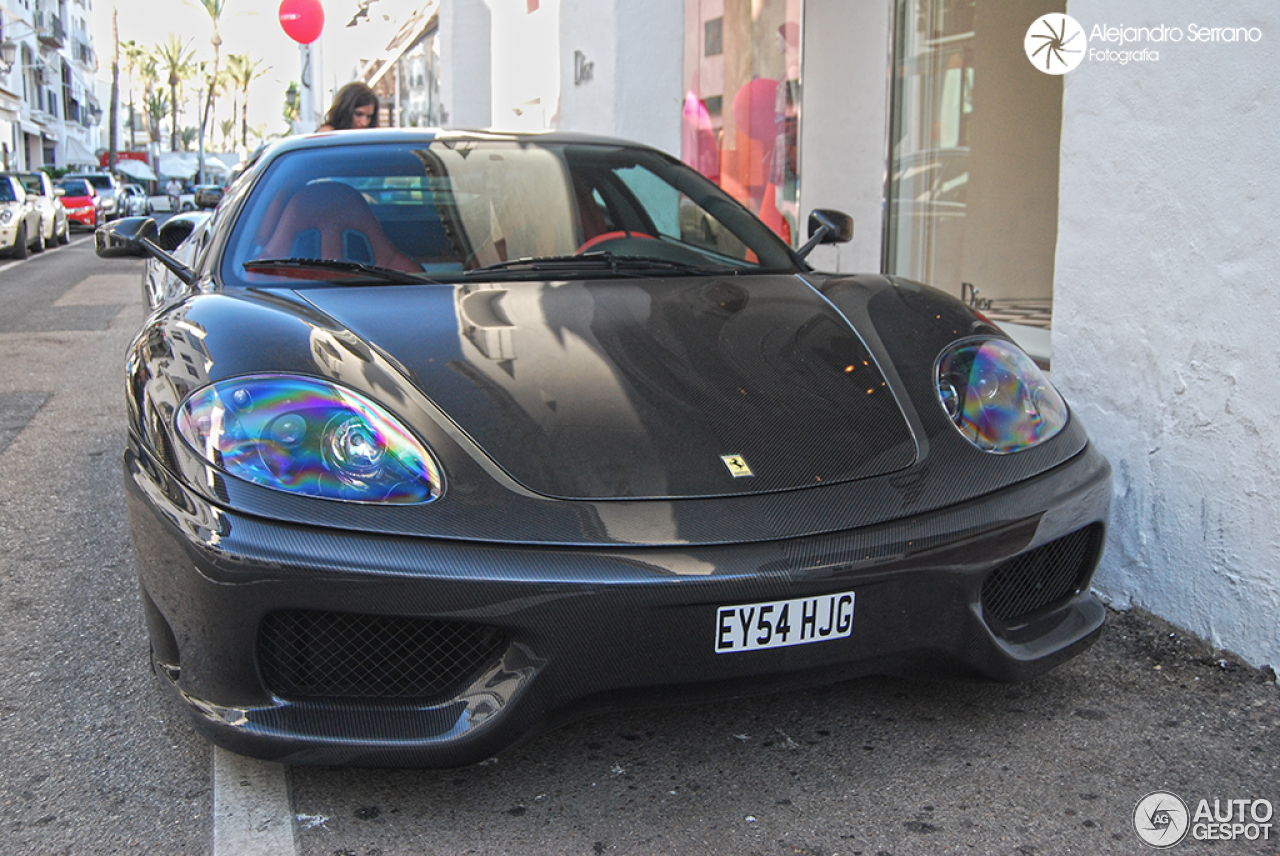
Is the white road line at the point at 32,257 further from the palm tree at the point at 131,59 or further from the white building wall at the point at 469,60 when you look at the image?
the palm tree at the point at 131,59

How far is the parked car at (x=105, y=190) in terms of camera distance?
3158 cm

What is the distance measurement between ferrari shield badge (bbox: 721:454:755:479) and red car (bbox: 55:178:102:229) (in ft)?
99.1

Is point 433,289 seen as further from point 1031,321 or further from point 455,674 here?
point 1031,321

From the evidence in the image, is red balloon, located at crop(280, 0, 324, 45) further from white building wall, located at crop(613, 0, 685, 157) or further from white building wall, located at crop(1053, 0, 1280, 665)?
white building wall, located at crop(1053, 0, 1280, 665)

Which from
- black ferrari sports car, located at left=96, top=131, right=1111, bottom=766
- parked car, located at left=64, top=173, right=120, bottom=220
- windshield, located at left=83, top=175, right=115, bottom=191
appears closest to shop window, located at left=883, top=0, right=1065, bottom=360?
black ferrari sports car, located at left=96, top=131, right=1111, bottom=766

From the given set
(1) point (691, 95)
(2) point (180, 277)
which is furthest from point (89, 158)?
(2) point (180, 277)

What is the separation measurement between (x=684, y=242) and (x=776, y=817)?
5.71 ft

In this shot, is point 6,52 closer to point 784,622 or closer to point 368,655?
point 368,655

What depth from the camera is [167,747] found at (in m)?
2.35

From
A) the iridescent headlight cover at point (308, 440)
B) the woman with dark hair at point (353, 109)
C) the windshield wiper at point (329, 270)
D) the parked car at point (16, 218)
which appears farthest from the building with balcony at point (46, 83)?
the iridescent headlight cover at point (308, 440)

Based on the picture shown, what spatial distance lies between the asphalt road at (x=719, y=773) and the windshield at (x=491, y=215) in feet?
3.55

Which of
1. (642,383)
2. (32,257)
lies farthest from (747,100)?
(32,257)

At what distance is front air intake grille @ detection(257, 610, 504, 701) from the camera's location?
1920 mm

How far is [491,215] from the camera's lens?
122 inches
